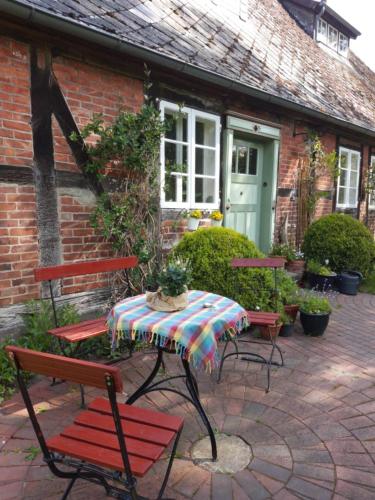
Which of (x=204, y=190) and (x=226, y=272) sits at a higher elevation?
(x=204, y=190)

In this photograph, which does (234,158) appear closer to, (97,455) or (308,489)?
(308,489)

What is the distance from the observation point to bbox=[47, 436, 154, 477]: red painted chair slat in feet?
4.84

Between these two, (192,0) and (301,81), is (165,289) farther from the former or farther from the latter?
(301,81)

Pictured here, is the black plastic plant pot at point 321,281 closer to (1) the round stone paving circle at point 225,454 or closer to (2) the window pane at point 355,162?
(2) the window pane at point 355,162

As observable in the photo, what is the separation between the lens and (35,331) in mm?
3291

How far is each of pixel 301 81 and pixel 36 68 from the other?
5.52 m

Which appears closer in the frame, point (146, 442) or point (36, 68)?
point (146, 442)

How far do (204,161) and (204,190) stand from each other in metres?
0.43

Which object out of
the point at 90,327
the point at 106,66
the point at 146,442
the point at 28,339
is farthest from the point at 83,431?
the point at 106,66

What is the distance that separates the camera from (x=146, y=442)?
165 centimetres

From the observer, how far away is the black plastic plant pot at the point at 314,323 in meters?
4.06

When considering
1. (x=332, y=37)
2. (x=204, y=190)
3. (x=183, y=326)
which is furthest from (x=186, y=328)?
(x=332, y=37)

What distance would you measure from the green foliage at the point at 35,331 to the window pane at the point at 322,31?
10.3 m

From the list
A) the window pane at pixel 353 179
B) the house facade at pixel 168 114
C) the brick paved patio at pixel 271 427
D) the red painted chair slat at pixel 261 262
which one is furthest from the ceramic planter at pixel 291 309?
the window pane at pixel 353 179
